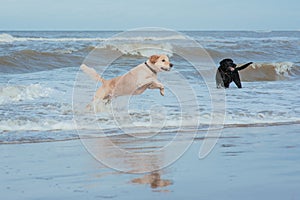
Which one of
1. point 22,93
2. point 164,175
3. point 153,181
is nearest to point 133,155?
point 164,175

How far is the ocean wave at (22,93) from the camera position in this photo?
898cm

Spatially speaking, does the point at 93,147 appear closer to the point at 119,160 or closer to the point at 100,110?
the point at 119,160

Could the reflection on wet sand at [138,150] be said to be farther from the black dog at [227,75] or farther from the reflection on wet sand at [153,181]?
the black dog at [227,75]

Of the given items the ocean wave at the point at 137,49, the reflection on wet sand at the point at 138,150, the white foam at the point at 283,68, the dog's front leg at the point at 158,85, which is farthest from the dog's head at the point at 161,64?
the ocean wave at the point at 137,49

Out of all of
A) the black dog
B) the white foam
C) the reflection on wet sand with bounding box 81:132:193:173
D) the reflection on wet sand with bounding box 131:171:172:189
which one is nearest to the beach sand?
the reflection on wet sand with bounding box 131:171:172:189

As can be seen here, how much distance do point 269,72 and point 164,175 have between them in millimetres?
13594

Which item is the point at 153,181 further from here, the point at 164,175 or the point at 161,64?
the point at 161,64

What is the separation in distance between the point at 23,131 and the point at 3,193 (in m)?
2.74

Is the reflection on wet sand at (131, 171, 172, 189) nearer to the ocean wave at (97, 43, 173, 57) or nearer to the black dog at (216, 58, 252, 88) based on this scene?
the black dog at (216, 58, 252, 88)

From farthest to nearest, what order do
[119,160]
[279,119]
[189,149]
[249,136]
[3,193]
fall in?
[279,119] → [249,136] → [189,149] → [119,160] → [3,193]

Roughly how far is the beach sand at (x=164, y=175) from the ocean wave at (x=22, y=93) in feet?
10.4

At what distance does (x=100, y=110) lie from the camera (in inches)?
320

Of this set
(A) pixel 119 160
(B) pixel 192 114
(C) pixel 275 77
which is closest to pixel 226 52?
(C) pixel 275 77

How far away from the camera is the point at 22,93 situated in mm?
9344
